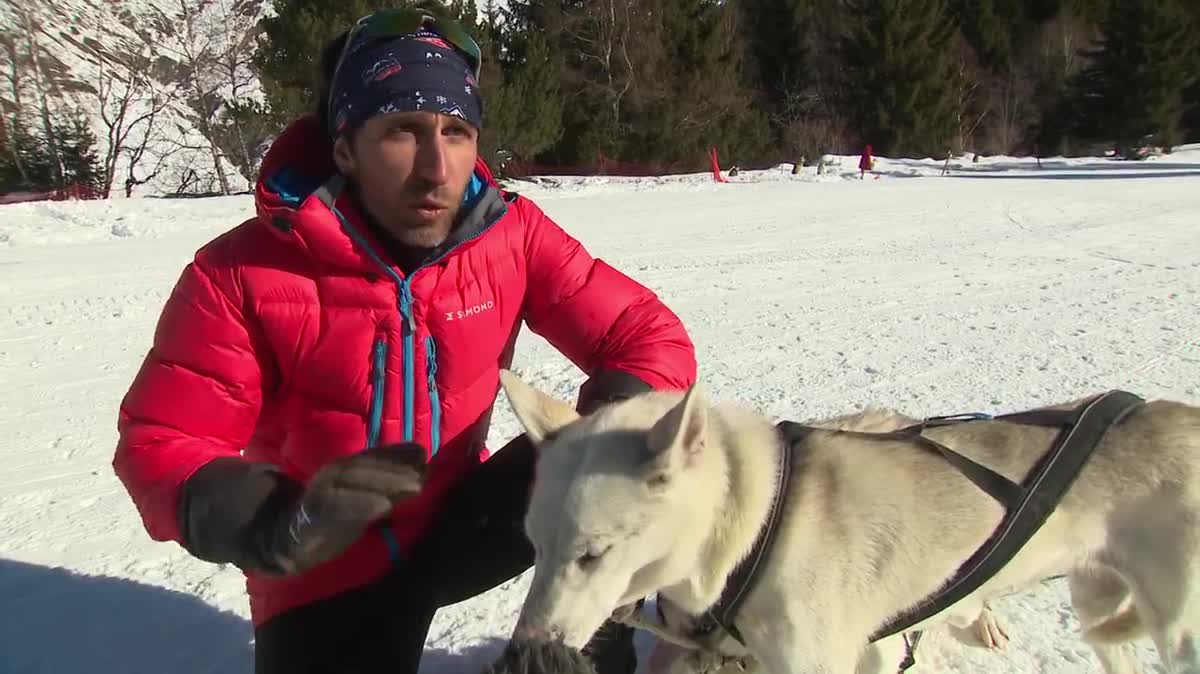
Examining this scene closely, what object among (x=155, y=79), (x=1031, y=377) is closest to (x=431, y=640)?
(x=1031, y=377)

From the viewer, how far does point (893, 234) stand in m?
9.69

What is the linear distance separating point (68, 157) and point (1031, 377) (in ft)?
78.3

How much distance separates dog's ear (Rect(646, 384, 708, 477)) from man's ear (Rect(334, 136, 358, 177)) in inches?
39.0

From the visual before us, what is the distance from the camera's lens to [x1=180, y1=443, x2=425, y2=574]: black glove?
62.8 inches

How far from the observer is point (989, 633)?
2461 millimetres

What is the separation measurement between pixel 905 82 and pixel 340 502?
38.2m

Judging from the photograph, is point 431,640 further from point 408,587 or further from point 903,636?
point 903,636

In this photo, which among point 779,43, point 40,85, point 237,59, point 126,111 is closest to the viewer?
point 40,85

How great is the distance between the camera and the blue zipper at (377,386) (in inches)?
77.7

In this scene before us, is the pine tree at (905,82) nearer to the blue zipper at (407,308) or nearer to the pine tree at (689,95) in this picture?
the pine tree at (689,95)

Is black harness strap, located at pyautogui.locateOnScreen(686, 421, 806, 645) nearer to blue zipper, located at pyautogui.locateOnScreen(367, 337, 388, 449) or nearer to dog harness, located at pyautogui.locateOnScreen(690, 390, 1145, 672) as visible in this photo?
dog harness, located at pyautogui.locateOnScreen(690, 390, 1145, 672)

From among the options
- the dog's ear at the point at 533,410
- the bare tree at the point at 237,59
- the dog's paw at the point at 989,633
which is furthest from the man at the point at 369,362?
the bare tree at the point at 237,59

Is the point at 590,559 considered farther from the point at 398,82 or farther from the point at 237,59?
the point at 237,59

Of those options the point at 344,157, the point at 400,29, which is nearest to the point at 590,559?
the point at 344,157
